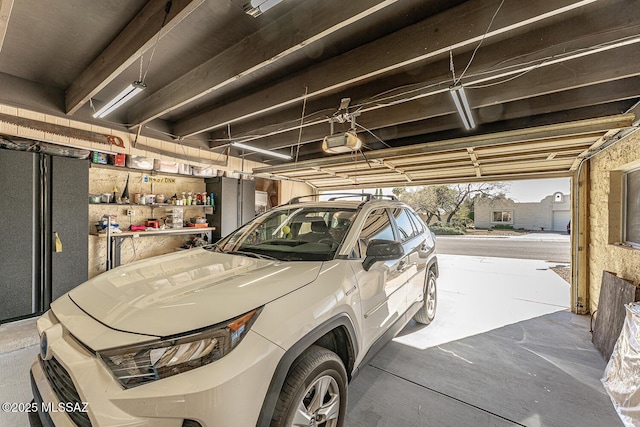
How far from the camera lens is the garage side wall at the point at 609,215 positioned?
295cm

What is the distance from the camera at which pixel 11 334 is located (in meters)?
3.15

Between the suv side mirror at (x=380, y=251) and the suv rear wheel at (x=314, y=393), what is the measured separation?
2.30ft

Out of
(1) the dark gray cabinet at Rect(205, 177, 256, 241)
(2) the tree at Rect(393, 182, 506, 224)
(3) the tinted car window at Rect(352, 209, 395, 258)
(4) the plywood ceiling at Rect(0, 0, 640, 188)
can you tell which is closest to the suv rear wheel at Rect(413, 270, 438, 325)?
(3) the tinted car window at Rect(352, 209, 395, 258)

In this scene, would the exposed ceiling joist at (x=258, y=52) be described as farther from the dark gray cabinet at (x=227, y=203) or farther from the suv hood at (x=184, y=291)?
the dark gray cabinet at (x=227, y=203)

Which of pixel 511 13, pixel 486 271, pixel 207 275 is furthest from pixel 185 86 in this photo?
pixel 486 271

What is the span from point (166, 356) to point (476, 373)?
2812 mm

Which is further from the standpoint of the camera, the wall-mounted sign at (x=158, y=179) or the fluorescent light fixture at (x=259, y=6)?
the wall-mounted sign at (x=158, y=179)

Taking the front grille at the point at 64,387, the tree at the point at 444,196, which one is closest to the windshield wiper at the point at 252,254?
the front grille at the point at 64,387

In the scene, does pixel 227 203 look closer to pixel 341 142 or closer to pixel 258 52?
pixel 341 142

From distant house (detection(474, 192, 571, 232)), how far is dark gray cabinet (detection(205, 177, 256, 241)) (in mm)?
26128

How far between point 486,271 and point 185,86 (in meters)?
8.38

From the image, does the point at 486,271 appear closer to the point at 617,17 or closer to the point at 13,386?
the point at 617,17

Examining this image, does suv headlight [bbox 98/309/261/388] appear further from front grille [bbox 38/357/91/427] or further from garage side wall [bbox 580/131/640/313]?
garage side wall [bbox 580/131/640/313]

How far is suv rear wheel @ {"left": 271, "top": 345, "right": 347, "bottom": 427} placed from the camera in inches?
49.4
